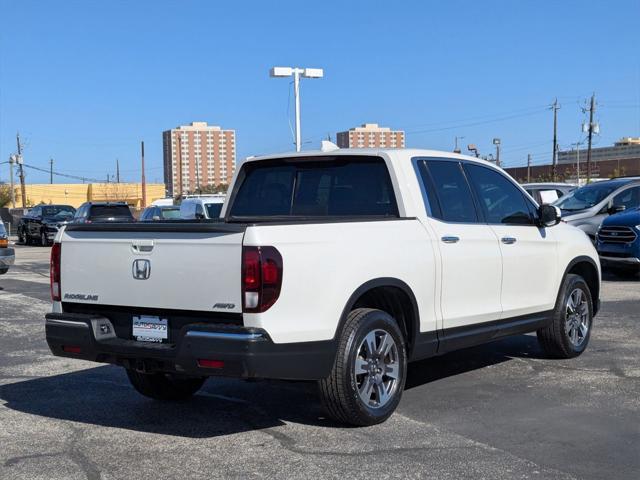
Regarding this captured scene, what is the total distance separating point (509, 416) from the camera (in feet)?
19.4

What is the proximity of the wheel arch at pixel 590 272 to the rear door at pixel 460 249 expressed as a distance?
167 cm

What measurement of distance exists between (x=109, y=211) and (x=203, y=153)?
10316cm

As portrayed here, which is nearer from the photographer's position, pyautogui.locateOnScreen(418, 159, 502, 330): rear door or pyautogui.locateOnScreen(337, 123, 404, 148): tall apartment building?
pyautogui.locateOnScreen(418, 159, 502, 330): rear door

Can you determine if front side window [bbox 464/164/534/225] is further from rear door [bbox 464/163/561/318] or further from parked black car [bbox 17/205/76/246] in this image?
parked black car [bbox 17/205/76/246]

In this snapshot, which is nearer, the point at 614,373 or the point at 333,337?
the point at 333,337

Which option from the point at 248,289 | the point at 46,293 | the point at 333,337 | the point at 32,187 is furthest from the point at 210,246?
the point at 32,187

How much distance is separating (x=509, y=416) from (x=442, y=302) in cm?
96

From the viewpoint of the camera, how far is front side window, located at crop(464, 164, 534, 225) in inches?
276

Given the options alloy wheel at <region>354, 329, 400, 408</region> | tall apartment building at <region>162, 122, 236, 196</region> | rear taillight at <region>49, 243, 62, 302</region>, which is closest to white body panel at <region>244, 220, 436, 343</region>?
alloy wheel at <region>354, 329, 400, 408</region>

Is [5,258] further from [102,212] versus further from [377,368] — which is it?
[102,212]

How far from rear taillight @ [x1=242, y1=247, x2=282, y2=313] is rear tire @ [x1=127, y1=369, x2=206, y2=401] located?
1.84 meters

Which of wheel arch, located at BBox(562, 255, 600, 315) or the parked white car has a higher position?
the parked white car

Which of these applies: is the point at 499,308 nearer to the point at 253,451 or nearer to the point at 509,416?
the point at 509,416

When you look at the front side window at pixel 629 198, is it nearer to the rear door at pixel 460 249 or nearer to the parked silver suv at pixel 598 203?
the parked silver suv at pixel 598 203
